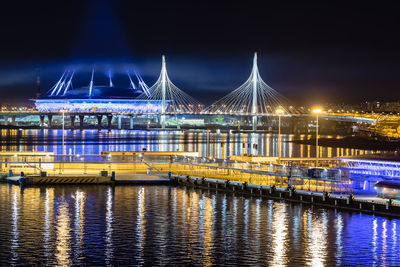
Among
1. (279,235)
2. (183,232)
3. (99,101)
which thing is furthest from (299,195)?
(99,101)

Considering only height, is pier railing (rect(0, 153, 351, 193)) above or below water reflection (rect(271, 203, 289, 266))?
above

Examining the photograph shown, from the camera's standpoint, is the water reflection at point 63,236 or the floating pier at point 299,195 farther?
the floating pier at point 299,195

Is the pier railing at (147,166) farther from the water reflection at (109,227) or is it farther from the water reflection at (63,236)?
the water reflection at (63,236)

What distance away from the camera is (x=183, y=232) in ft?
65.9

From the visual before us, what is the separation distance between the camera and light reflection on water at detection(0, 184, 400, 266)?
17000mm

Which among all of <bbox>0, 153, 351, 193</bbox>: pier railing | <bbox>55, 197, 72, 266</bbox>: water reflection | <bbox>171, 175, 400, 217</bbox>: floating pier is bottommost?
<bbox>55, 197, 72, 266</bbox>: water reflection

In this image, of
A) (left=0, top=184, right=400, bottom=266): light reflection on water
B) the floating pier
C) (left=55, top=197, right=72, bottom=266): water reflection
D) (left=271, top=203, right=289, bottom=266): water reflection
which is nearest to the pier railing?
the floating pier

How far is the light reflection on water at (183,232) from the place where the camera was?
17000 mm

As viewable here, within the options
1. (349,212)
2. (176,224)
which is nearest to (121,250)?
(176,224)

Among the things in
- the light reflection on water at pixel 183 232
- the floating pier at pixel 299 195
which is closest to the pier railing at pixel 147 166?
the floating pier at pixel 299 195

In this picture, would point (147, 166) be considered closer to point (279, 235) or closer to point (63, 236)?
point (63, 236)

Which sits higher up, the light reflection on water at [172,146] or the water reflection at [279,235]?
the light reflection on water at [172,146]

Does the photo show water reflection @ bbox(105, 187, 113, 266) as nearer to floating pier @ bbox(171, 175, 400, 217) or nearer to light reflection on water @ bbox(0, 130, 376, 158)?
floating pier @ bbox(171, 175, 400, 217)

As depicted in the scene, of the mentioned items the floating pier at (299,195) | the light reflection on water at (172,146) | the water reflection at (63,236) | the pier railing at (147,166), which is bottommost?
the water reflection at (63,236)
